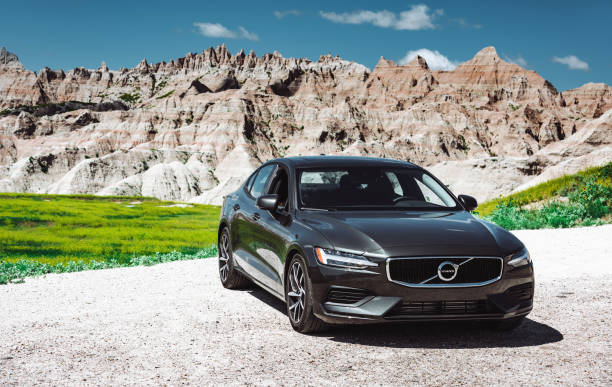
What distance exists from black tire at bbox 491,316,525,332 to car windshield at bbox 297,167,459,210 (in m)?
1.26

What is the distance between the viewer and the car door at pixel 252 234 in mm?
6492

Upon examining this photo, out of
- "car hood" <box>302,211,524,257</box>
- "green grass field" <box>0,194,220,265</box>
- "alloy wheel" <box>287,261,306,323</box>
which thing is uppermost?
"car hood" <box>302,211,524,257</box>

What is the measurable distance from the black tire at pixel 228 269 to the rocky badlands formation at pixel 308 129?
1784 inches

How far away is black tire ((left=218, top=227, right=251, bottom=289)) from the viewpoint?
25.1 ft

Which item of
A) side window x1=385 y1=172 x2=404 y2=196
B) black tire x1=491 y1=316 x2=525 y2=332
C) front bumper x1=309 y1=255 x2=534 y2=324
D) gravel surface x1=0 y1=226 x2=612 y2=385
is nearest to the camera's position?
gravel surface x1=0 y1=226 x2=612 y2=385

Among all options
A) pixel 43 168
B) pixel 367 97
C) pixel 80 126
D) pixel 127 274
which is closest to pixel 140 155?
pixel 43 168

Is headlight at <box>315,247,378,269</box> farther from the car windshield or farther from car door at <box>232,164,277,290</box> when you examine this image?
car door at <box>232,164,277,290</box>

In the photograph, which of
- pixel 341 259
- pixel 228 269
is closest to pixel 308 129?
pixel 228 269

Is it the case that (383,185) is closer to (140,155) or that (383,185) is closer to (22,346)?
(22,346)

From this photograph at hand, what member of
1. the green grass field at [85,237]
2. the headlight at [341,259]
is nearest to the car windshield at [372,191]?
the headlight at [341,259]

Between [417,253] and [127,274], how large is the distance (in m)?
5.63

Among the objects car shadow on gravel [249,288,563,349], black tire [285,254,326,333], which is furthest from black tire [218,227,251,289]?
car shadow on gravel [249,288,563,349]

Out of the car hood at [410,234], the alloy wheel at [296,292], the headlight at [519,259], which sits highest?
the car hood at [410,234]

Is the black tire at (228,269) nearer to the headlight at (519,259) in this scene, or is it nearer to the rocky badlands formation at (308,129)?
the headlight at (519,259)
